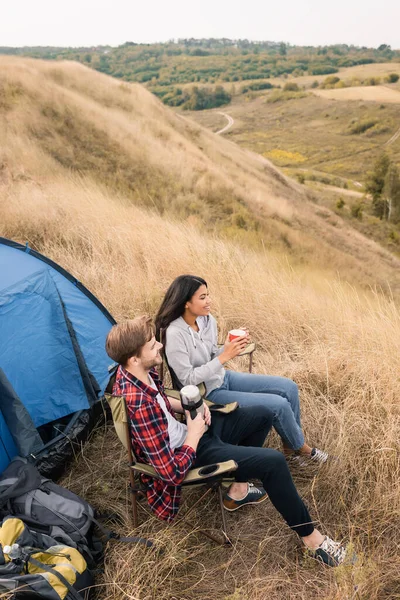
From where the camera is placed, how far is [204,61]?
149500 millimetres

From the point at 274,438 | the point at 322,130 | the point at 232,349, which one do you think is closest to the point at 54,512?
the point at 232,349

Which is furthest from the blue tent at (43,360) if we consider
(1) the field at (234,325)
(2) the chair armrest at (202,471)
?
(2) the chair armrest at (202,471)

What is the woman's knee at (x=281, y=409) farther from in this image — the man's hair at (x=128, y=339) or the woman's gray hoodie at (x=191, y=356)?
the man's hair at (x=128, y=339)

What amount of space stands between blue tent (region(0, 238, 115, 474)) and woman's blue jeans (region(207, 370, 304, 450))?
1.03 meters

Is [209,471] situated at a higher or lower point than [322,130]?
lower

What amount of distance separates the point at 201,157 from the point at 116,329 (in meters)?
15.5

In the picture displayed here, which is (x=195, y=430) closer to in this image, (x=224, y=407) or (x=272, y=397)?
(x=224, y=407)

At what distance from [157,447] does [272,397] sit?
919 mm

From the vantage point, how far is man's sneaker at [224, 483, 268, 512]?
2.80 metres

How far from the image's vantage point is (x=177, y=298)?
3033 mm

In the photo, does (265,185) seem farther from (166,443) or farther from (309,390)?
(166,443)

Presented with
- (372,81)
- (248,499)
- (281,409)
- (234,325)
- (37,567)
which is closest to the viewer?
(37,567)

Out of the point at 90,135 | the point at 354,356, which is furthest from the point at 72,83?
the point at 354,356

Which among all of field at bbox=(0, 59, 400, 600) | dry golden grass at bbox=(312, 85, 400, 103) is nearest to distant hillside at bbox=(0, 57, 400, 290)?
field at bbox=(0, 59, 400, 600)
